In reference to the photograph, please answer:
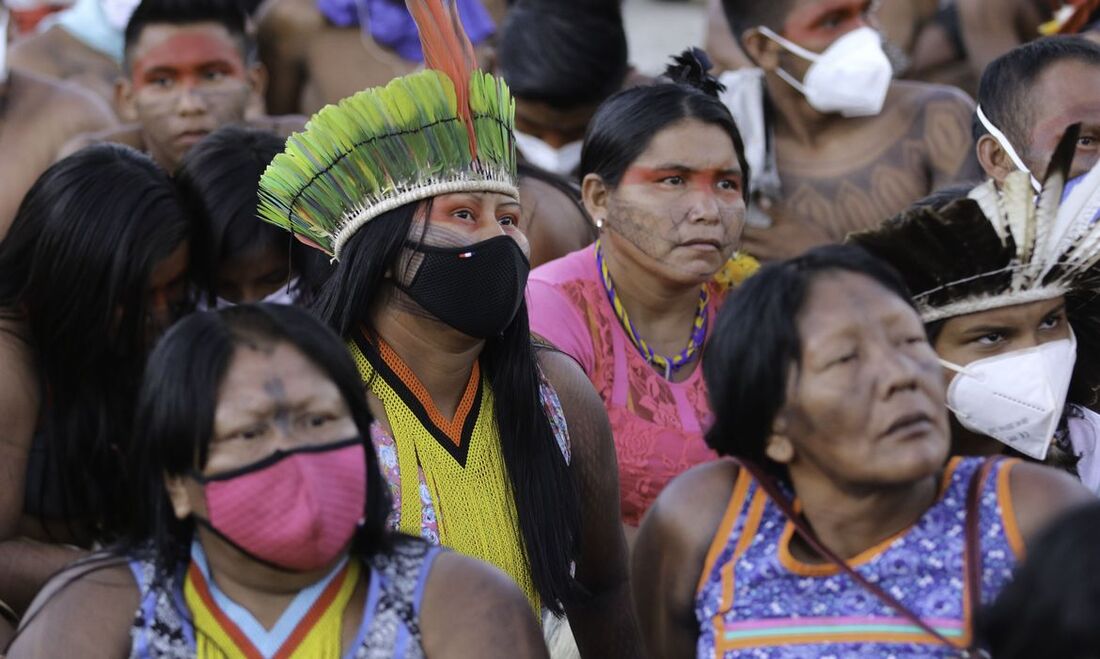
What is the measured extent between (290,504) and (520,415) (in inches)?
34.5

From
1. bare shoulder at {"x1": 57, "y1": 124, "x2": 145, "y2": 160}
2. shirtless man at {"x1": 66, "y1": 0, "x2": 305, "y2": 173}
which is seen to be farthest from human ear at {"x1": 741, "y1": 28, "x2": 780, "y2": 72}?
bare shoulder at {"x1": 57, "y1": 124, "x2": 145, "y2": 160}

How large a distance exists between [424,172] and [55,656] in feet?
4.05

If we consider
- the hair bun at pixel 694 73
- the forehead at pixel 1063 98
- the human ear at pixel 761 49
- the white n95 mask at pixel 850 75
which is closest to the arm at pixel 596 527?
the hair bun at pixel 694 73

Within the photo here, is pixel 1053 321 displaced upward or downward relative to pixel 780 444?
upward

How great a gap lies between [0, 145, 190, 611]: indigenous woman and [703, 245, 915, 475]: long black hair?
1642 millimetres

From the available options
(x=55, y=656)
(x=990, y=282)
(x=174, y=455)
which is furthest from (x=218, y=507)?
(x=990, y=282)

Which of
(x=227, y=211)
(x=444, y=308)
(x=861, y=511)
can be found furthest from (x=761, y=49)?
(x=861, y=511)

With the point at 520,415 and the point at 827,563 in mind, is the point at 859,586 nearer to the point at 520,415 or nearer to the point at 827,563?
the point at 827,563

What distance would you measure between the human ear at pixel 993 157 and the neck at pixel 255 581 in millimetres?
2282

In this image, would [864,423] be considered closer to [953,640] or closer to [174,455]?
[953,640]

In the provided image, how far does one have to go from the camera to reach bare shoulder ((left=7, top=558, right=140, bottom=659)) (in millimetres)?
2582

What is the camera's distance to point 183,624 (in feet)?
8.66

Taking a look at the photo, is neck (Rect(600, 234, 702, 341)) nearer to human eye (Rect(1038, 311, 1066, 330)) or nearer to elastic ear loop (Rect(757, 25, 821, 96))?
human eye (Rect(1038, 311, 1066, 330))

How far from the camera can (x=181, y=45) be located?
18.2 ft
